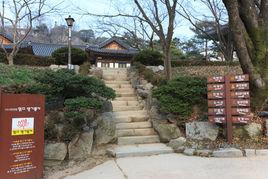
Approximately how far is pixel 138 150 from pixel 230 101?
246 cm

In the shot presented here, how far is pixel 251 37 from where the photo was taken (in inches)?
348

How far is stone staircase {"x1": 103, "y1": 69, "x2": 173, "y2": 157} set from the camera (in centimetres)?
701

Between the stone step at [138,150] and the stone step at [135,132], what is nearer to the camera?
the stone step at [138,150]

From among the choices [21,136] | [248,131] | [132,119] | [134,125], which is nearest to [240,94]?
[248,131]

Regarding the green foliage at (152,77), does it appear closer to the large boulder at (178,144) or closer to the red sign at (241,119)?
the large boulder at (178,144)

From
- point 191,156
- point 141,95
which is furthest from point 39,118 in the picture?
point 141,95

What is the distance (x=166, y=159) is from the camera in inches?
257

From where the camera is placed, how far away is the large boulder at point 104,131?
709cm

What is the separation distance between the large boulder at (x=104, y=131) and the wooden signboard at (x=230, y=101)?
2.39 m

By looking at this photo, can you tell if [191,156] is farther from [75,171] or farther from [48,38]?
[48,38]

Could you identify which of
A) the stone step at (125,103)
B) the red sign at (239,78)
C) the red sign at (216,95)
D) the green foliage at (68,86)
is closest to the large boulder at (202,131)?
the red sign at (216,95)

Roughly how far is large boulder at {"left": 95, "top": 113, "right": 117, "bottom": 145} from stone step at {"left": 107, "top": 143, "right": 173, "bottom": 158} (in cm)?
29

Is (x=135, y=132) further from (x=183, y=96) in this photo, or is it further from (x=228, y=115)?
(x=228, y=115)

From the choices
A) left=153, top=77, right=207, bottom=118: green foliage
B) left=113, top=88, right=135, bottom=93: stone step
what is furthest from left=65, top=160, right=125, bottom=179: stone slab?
left=113, top=88, right=135, bottom=93: stone step
